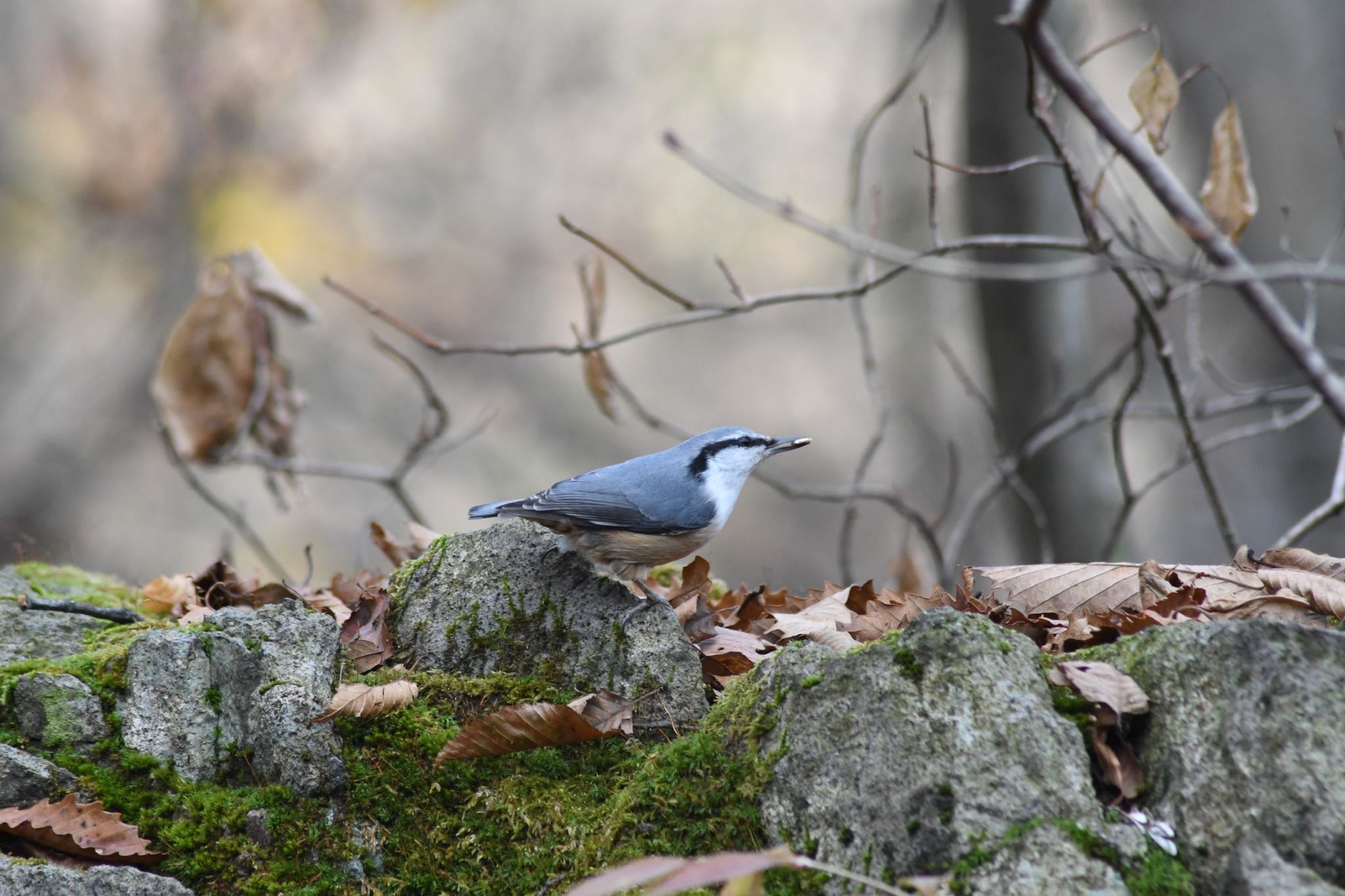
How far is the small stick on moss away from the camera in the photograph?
10.4ft

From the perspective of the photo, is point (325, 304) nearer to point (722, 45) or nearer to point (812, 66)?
point (722, 45)

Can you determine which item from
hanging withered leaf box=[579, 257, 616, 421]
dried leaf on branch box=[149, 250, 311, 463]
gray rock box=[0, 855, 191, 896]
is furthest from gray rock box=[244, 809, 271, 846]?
dried leaf on branch box=[149, 250, 311, 463]

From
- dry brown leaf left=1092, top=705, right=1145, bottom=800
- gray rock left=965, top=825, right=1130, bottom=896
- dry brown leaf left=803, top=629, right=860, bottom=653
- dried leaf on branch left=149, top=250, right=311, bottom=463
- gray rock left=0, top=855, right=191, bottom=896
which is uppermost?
dried leaf on branch left=149, top=250, right=311, bottom=463

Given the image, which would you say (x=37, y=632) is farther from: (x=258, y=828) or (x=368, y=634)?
(x=258, y=828)

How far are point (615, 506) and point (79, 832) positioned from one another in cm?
168

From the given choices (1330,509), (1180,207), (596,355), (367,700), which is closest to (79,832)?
(367,700)

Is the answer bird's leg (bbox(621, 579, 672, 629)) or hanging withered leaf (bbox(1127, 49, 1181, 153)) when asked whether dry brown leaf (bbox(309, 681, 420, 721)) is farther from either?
hanging withered leaf (bbox(1127, 49, 1181, 153))

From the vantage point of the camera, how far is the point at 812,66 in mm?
13688

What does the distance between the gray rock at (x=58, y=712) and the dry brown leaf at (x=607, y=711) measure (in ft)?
3.78

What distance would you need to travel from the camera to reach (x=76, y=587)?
3910 millimetres

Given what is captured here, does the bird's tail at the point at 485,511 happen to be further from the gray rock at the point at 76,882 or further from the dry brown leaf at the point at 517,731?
the gray rock at the point at 76,882

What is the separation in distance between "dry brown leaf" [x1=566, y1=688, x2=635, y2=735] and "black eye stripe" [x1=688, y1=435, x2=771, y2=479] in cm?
116

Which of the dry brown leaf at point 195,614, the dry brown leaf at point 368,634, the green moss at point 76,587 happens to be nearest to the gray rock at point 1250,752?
the dry brown leaf at point 368,634

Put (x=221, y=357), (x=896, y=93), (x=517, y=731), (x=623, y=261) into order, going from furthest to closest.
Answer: (x=221, y=357)
(x=896, y=93)
(x=623, y=261)
(x=517, y=731)
